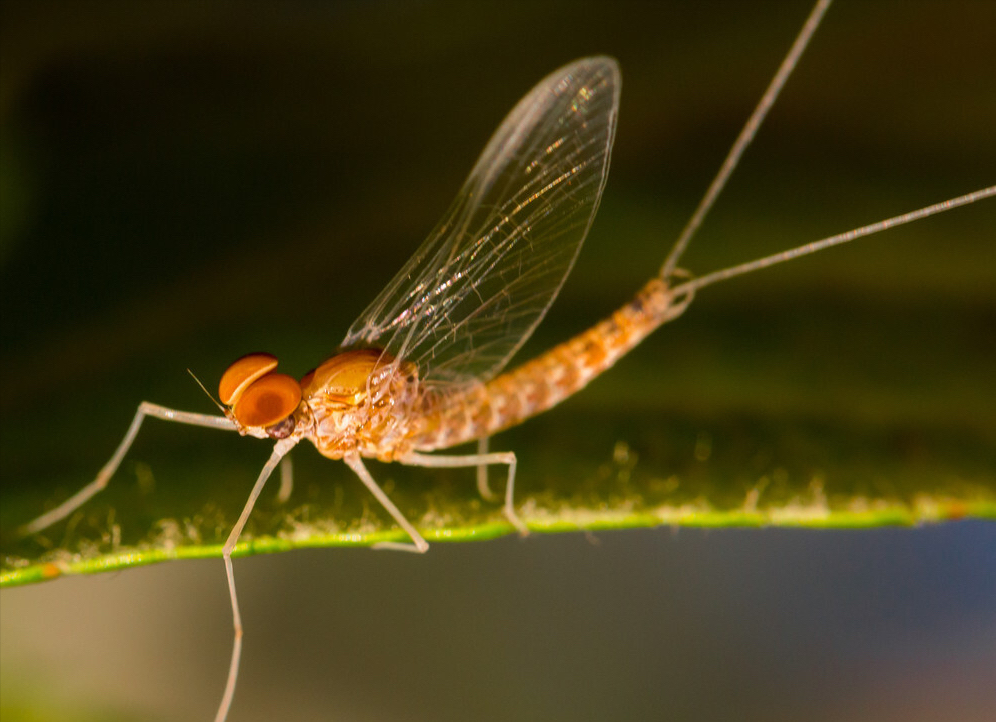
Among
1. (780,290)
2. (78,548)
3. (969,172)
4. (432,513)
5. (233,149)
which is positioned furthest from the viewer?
(233,149)

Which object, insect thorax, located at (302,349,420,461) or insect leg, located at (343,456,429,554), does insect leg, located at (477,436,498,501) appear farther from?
insect thorax, located at (302,349,420,461)

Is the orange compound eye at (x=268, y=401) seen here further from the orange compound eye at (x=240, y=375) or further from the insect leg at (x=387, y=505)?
the insect leg at (x=387, y=505)

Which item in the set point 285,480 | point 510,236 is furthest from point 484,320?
point 285,480

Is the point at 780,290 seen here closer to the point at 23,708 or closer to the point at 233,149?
the point at 233,149

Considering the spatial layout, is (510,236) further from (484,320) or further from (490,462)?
(490,462)

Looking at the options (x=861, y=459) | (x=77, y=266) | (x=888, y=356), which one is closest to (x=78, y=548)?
(x=77, y=266)

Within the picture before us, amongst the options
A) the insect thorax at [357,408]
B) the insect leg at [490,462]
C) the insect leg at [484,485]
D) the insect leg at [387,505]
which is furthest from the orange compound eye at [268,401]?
the insect leg at [484,485]

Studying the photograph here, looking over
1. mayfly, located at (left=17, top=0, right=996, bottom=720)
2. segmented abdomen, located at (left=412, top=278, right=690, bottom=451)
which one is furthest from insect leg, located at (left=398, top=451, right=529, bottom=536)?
segmented abdomen, located at (left=412, top=278, right=690, bottom=451)
